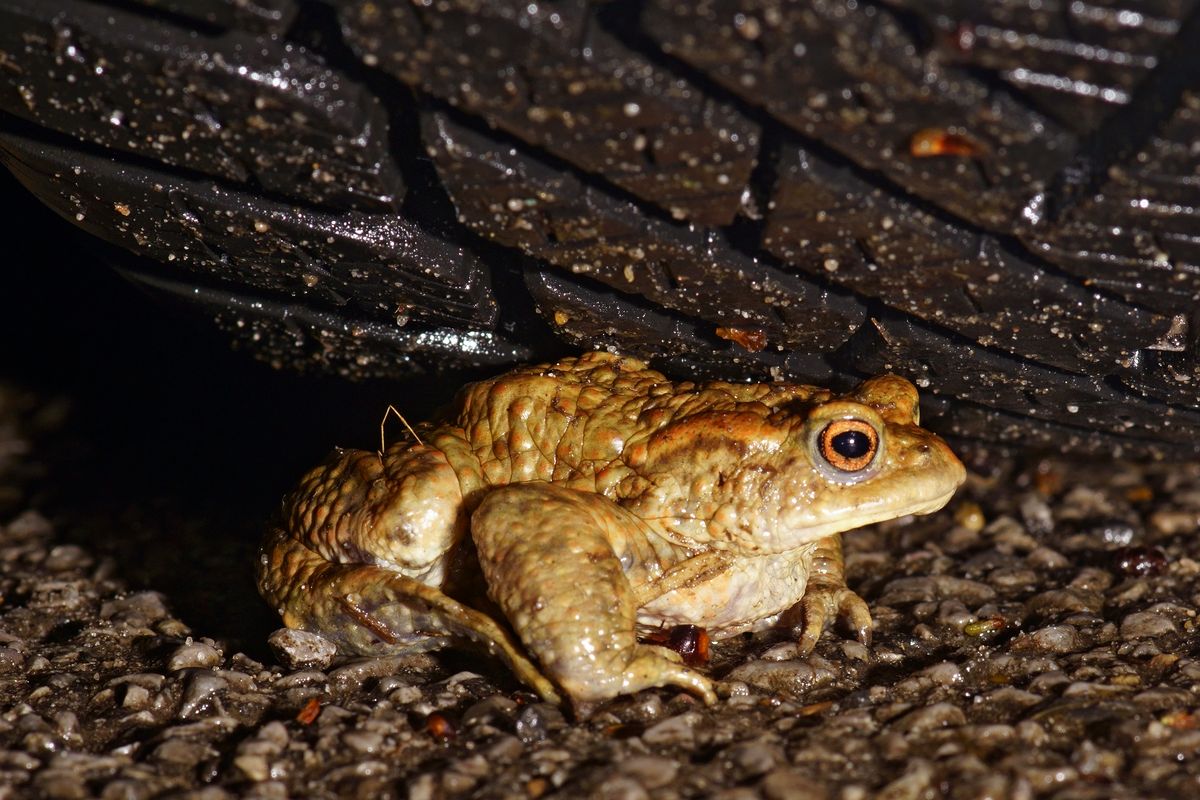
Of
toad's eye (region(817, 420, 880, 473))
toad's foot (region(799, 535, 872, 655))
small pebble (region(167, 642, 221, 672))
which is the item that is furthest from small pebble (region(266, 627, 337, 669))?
toad's eye (region(817, 420, 880, 473))

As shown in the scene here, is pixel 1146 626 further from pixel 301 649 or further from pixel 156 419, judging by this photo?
pixel 156 419

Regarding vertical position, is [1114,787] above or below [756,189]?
below

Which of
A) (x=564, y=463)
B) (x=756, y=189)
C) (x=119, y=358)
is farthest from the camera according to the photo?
(x=119, y=358)

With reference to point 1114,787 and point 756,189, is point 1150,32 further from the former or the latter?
point 1114,787

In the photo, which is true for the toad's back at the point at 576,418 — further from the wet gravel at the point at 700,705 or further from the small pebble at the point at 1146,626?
the small pebble at the point at 1146,626

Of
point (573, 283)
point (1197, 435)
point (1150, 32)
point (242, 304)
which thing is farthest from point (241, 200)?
point (1197, 435)
